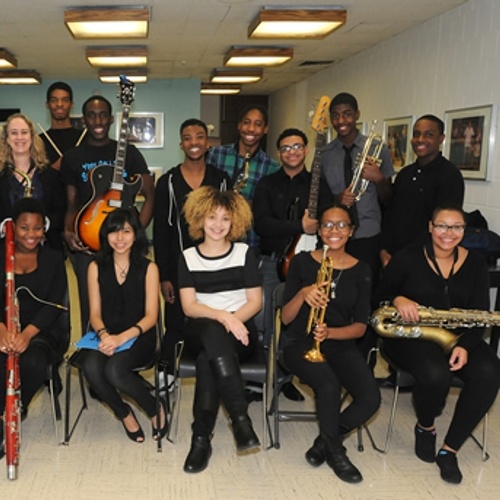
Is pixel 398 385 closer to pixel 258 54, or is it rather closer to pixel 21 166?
pixel 21 166

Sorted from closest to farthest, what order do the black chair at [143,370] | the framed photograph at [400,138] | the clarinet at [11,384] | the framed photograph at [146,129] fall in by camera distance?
the clarinet at [11,384], the black chair at [143,370], the framed photograph at [400,138], the framed photograph at [146,129]

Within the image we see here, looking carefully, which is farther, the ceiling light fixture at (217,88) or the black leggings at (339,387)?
the ceiling light fixture at (217,88)

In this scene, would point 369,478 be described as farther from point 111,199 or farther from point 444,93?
point 444,93

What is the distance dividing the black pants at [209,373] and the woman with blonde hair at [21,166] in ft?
4.55

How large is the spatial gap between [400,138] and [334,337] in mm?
3850

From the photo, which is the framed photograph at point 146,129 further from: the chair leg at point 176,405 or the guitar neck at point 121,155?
the chair leg at point 176,405

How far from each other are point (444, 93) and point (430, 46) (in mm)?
593

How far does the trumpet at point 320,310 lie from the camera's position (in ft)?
9.24

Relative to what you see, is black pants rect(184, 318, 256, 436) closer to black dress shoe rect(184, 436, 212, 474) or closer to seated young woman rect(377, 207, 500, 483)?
black dress shoe rect(184, 436, 212, 474)

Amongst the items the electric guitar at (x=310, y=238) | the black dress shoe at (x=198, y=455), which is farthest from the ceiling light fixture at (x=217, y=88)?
the black dress shoe at (x=198, y=455)

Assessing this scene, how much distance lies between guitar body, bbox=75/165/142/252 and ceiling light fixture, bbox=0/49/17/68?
446cm

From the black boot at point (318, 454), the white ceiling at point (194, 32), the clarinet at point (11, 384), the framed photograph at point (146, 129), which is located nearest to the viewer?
the clarinet at point (11, 384)

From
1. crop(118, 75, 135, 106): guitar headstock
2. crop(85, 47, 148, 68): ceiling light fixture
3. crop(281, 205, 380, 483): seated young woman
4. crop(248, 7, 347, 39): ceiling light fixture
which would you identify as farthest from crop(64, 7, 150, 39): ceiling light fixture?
crop(281, 205, 380, 483): seated young woman

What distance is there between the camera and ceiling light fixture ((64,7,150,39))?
4.79 m
